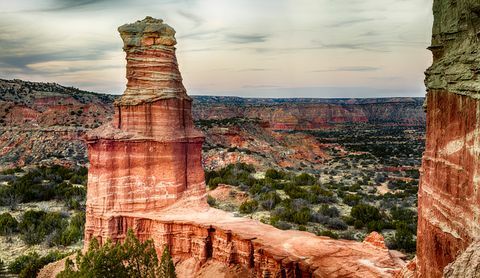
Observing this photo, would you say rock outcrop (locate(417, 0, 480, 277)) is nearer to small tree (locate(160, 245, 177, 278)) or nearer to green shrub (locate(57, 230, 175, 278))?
small tree (locate(160, 245, 177, 278))

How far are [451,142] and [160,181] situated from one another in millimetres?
11696

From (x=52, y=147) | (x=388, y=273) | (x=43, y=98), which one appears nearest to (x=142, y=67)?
(x=388, y=273)

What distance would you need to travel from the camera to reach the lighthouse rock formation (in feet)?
44.6

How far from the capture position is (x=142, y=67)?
16344 millimetres

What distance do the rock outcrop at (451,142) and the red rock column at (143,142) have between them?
10553mm

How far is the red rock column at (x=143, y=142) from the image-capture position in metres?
15.6

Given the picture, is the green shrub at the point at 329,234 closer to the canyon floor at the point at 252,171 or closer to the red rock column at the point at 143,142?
the canyon floor at the point at 252,171

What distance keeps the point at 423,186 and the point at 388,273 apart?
14.4ft

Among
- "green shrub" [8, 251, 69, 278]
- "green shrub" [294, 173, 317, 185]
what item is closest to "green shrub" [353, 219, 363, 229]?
"green shrub" [294, 173, 317, 185]

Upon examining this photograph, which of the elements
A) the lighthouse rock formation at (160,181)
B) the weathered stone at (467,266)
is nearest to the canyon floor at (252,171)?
the lighthouse rock formation at (160,181)

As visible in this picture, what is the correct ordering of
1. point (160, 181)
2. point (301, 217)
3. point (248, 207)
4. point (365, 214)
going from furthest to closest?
1. point (248, 207)
2. point (365, 214)
3. point (301, 217)
4. point (160, 181)

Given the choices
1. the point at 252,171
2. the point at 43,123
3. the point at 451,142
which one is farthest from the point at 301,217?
the point at 43,123

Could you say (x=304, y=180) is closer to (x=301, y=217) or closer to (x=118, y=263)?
(x=301, y=217)

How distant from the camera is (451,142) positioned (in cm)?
640
